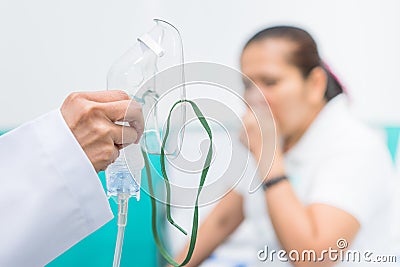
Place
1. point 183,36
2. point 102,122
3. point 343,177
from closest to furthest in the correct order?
point 102,122 < point 343,177 < point 183,36

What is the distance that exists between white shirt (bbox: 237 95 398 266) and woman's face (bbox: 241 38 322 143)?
34 millimetres

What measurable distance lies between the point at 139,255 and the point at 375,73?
0.67 m

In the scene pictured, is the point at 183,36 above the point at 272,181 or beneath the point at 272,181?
above

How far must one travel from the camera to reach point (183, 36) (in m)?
1.40

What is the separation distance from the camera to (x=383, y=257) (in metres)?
1.32

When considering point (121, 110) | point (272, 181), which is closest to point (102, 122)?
point (121, 110)

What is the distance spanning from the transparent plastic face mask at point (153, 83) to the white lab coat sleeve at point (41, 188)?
7cm

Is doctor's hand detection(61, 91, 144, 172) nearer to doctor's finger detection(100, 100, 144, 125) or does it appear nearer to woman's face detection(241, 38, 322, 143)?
doctor's finger detection(100, 100, 144, 125)

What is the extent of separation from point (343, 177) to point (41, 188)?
797mm

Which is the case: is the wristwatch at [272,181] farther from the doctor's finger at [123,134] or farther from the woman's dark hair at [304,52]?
the doctor's finger at [123,134]

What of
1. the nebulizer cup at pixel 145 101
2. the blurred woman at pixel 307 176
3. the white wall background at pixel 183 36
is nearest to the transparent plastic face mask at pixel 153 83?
the nebulizer cup at pixel 145 101

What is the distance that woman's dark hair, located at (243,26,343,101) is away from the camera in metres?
1.33

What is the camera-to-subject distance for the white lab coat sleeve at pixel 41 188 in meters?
0.65

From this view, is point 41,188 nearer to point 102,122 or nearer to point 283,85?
point 102,122
